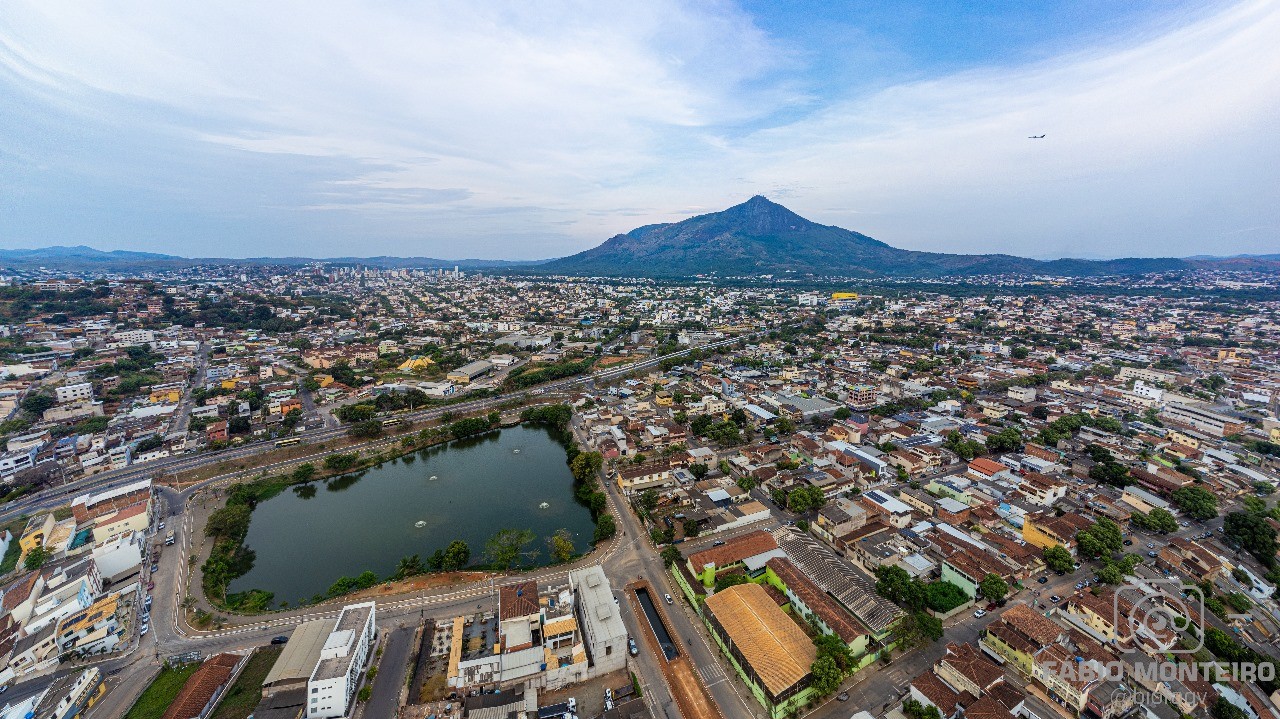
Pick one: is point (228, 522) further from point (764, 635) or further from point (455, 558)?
point (764, 635)

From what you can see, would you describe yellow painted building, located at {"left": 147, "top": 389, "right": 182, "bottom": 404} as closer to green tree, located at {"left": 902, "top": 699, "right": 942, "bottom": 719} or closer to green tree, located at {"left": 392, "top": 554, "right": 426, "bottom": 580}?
green tree, located at {"left": 392, "top": 554, "right": 426, "bottom": 580}

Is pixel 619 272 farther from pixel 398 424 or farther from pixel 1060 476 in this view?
pixel 1060 476

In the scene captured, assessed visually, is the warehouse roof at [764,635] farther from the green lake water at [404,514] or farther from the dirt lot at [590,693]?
the green lake water at [404,514]

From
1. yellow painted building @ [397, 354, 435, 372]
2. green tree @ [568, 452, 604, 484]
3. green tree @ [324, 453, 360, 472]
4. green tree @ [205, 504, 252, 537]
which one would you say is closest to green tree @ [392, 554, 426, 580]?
green tree @ [568, 452, 604, 484]

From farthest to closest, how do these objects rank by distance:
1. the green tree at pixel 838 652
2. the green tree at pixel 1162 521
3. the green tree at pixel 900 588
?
the green tree at pixel 1162 521, the green tree at pixel 900 588, the green tree at pixel 838 652

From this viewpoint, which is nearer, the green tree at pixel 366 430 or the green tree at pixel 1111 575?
the green tree at pixel 1111 575

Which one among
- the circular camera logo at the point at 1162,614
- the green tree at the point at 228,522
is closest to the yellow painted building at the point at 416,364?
the green tree at the point at 228,522
